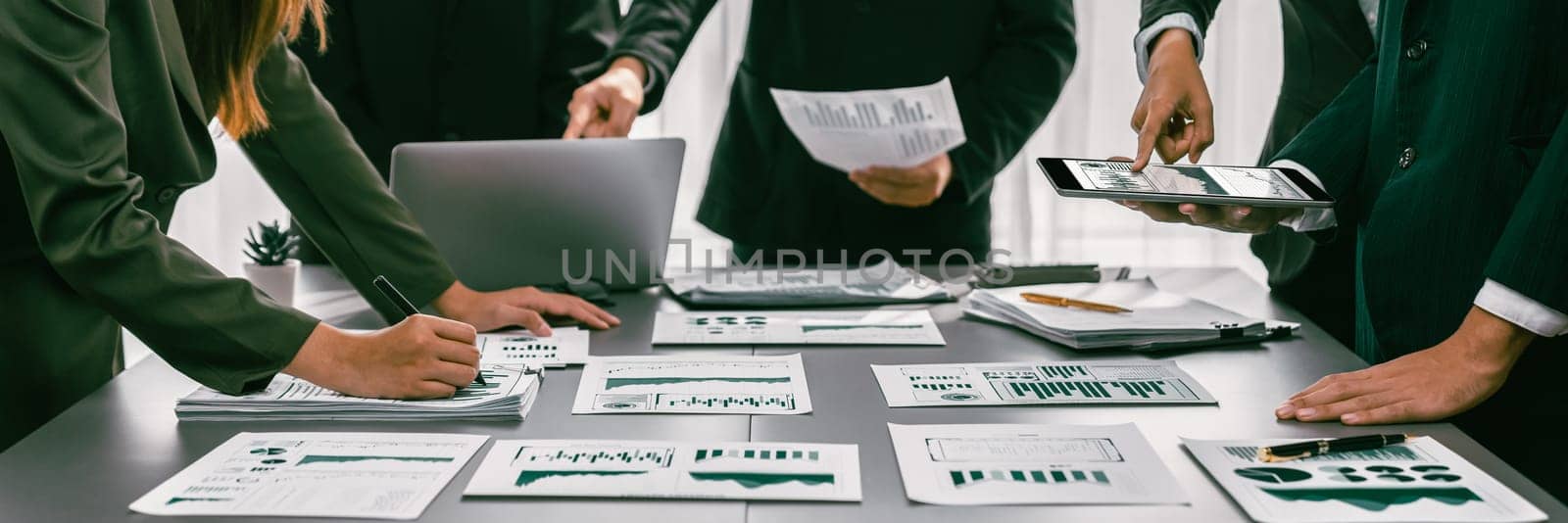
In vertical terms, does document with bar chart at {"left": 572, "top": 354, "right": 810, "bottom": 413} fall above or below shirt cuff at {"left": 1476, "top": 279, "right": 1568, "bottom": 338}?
below

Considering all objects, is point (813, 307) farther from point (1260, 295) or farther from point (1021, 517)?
point (1021, 517)

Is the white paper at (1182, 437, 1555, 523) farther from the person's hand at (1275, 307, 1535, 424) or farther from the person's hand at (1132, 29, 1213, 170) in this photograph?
the person's hand at (1132, 29, 1213, 170)

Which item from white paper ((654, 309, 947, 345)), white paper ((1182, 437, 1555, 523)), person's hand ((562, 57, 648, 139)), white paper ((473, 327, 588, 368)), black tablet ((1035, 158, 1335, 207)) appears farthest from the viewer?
person's hand ((562, 57, 648, 139))

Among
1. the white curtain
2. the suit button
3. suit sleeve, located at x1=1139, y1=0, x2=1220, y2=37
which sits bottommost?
the white curtain

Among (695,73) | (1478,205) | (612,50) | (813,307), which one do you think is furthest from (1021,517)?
(695,73)

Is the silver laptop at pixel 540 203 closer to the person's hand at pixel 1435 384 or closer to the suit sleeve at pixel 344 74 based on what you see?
the suit sleeve at pixel 344 74

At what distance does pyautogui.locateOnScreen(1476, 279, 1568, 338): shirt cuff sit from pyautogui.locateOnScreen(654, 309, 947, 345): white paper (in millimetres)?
571

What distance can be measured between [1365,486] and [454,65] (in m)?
1.66

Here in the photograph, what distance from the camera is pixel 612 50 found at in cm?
203

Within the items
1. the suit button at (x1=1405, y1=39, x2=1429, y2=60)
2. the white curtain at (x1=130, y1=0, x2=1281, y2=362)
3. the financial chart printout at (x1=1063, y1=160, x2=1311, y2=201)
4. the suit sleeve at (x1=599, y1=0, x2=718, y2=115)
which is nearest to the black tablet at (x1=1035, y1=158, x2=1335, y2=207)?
the financial chart printout at (x1=1063, y1=160, x2=1311, y2=201)

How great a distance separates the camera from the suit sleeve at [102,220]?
96cm

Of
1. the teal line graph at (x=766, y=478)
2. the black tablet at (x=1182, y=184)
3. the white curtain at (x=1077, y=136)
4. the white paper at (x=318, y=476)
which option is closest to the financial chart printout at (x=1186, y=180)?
the black tablet at (x=1182, y=184)

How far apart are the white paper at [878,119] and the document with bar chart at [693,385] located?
0.49 m

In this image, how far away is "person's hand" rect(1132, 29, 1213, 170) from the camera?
4.48 ft
